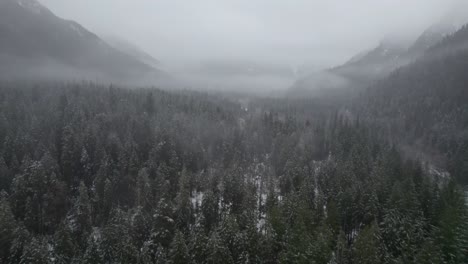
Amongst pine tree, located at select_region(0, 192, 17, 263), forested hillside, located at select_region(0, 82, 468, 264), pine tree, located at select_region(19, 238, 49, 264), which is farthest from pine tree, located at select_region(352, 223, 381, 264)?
pine tree, located at select_region(0, 192, 17, 263)

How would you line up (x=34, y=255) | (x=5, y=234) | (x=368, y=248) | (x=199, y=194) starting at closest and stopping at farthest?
(x=368, y=248)
(x=34, y=255)
(x=5, y=234)
(x=199, y=194)

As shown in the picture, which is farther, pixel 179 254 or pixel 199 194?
pixel 199 194

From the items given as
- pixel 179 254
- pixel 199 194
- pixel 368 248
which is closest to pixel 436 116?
pixel 199 194

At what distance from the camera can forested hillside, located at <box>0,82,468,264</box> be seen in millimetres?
47094

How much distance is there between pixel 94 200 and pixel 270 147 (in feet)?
231

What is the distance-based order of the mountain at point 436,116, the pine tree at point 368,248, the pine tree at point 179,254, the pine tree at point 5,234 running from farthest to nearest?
the mountain at point 436,116 → the pine tree at point 5,234 → the pine tree at point 179,254 → the pine tree at point 368,248

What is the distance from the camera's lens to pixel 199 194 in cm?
8450

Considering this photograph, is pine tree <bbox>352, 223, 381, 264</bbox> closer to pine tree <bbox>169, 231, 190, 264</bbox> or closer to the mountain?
pine tree <bbox>169, 231, 190, 264</bbox>

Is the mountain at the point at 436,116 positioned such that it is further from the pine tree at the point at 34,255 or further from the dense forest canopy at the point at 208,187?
the pine tree at the point at 34,255

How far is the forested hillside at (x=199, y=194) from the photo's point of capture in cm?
4709

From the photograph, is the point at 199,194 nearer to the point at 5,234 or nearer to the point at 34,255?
the point at 34,255

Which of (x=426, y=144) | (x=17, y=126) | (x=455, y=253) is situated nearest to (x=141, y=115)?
(x=17, y=126)

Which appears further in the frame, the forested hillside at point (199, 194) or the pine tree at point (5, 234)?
the pine tree at point (5, 234)

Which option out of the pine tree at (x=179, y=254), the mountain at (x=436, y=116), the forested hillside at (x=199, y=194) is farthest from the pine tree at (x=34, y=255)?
the mountain at (x=436, y=116)
